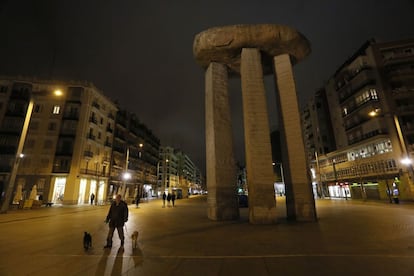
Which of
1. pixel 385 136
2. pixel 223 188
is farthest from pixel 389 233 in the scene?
pixel 385 136

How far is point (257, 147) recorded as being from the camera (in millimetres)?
13008

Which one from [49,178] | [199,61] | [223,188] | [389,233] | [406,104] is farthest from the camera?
[406,104]

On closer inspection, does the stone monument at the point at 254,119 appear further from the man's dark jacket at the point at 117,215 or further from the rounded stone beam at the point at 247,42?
the man's dark jacket at the point at 117,215

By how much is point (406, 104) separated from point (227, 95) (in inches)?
1342

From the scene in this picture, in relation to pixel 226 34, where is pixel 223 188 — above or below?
below

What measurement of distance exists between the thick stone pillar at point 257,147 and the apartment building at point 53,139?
28.7 metres

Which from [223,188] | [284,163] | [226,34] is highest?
[226,34]

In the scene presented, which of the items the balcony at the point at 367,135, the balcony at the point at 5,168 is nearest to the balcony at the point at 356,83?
the balcony at the point at 367,135

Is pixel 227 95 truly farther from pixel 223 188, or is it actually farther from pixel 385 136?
pixel 385 136

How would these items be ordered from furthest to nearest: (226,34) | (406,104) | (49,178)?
1. (406,104)
2. (49,178)
3. (226,34)

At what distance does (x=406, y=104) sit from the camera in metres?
32.6

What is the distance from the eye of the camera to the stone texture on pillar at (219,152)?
14133 millimetres

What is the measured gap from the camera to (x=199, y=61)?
680 inches

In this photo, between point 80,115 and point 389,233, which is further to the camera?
point 80,115
